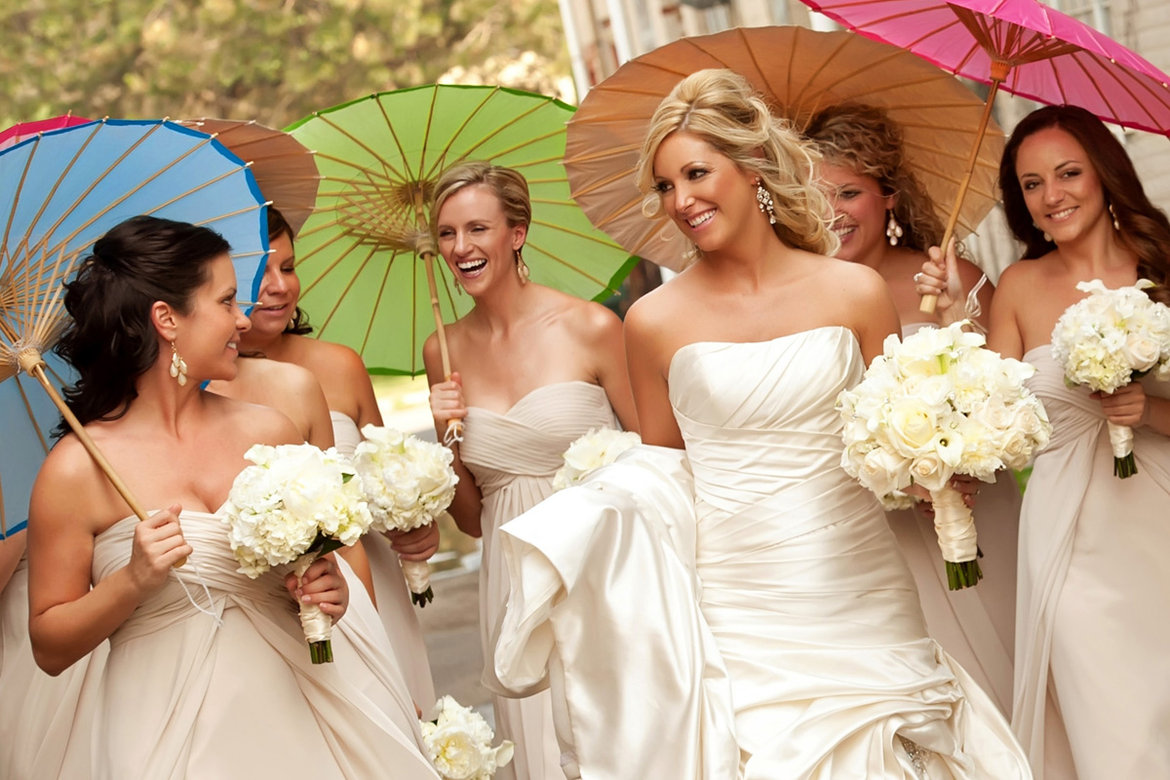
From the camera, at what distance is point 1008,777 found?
403cm

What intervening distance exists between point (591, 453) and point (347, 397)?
1.36 meters

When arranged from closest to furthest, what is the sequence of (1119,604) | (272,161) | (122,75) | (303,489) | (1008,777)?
(303,489)
(1008,777)
(1119,604)
(272,161)
(122,75)

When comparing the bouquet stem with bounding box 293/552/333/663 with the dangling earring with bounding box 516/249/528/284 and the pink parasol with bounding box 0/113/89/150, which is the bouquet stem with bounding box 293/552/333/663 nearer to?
the pink parasol with bounding box 0/113/89/150

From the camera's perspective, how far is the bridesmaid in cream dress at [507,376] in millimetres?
5715

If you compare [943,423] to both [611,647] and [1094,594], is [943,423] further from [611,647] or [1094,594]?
[1094,594]

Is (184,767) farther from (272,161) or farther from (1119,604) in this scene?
(1119,604)

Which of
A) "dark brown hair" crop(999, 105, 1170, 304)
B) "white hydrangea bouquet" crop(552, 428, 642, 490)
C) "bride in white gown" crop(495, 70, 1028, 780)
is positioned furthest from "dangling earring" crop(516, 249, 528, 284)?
"dark brown hair" crop(999, 105, 1170, 304)

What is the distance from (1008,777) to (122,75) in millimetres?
27924

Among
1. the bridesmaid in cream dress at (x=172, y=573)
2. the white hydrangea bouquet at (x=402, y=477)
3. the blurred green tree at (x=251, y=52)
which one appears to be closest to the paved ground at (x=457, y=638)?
the white hydrangea bouquet at (x=402, y=477)

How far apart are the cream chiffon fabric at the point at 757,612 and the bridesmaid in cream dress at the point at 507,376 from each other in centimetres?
138

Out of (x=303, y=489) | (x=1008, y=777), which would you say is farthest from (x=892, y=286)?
(x=303, y=489)

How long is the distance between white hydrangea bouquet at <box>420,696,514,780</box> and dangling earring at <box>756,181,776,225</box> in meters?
1.99

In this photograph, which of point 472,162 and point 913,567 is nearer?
point 913,567

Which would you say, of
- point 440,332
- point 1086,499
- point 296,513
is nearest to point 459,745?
point 296,513
